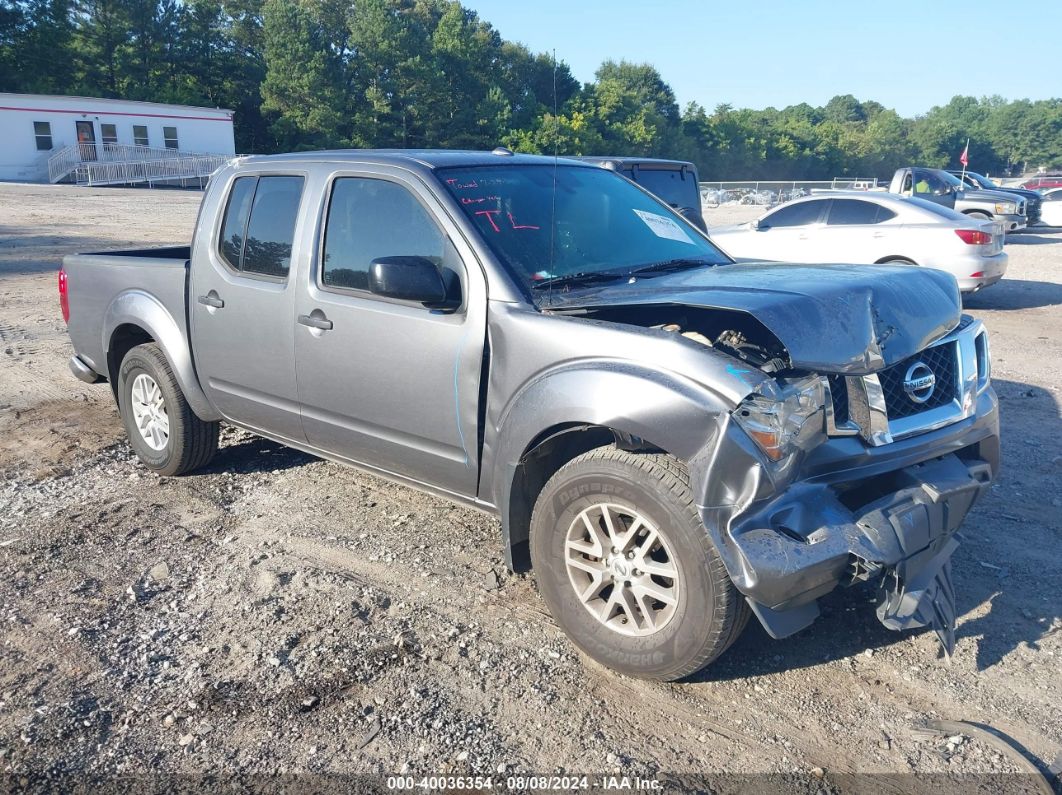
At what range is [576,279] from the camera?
12.5 ft

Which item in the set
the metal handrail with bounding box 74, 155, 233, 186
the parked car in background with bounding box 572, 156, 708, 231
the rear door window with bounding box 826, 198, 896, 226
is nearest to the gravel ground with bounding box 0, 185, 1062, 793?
the parked car in background with bounding box 572, 156, 708, 231

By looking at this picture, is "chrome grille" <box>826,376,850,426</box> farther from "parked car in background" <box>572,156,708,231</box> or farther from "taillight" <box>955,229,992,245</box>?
"taillight" <box>955,229,992,245</box>

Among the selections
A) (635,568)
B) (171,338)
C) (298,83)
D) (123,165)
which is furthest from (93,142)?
(635,568)

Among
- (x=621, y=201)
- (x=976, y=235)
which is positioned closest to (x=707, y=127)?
(x=976, y=235)

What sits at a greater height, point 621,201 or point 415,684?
point 621,201

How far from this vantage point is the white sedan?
11148mm

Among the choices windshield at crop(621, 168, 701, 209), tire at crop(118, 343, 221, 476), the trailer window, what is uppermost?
the trailer window

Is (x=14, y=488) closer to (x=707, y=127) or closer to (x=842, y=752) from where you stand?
(x=842, y=752)

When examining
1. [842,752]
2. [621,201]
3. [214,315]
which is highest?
[621,201]

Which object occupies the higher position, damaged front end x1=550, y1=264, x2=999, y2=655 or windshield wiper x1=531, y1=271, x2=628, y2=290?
windshield wiper x1=531, y1=271, x2=628, y2=290

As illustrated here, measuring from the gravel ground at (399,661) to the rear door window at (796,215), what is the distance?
25.9ft

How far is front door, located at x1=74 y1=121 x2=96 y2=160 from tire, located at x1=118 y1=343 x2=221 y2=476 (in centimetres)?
3925

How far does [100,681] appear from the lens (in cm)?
329

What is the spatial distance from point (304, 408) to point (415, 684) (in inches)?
68.4
